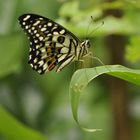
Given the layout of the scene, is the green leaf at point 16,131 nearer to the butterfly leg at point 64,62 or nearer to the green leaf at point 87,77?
the butterfly leg at point 64,62

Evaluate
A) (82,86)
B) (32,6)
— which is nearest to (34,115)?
(32,6)

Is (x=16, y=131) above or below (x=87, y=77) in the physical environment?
below

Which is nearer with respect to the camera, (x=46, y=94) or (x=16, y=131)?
(x=16, y=131)

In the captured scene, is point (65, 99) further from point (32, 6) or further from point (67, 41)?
point (67, 41)

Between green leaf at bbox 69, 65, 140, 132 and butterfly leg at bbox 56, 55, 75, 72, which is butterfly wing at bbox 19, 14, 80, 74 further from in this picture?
green leaf at bbox 69, 65, 140, 132

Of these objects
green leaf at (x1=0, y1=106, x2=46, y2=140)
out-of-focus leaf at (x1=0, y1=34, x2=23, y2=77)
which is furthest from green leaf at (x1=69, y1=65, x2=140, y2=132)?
out-of-focus leaf at (x1=0, y1=34, x2=23, y2=77)

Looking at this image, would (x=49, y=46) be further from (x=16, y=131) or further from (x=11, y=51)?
(x=11, y=51)

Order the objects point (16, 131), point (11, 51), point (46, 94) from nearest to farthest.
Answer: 1. point (16, 131)
2. point (11, 51)
3. point (46, 94)

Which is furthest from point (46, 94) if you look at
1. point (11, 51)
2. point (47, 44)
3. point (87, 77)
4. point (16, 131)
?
point (87, 77)

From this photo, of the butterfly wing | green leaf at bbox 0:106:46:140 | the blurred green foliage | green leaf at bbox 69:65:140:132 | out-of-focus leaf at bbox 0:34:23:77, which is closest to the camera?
green leaf at bbox 69:65:140:132
